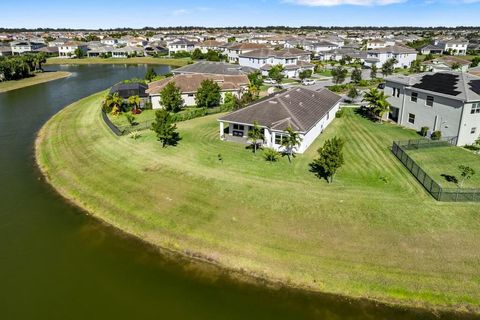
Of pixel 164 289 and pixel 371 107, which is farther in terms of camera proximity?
pixel 371 107

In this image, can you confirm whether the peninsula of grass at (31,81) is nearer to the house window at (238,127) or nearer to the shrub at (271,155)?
the house window at (238,127)

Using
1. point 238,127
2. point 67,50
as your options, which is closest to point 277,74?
point 238,127

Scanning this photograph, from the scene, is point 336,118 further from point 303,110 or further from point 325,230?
point 325,230

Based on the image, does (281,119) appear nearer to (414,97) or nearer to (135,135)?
(135,135)

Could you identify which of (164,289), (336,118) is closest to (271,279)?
(164,289)

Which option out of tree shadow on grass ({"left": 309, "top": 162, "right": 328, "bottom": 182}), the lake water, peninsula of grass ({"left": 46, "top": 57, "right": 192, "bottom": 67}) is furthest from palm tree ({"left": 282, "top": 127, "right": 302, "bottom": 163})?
peninsula of grass ({"left": 46, "top": 57, "right": 192, "bottom": 67})

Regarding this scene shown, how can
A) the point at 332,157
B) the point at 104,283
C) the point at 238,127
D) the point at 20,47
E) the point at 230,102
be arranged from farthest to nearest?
the point at 20,47 < the point at 230,102 < the point at 238,127 < the point at 332,157 < the point at 104,283
